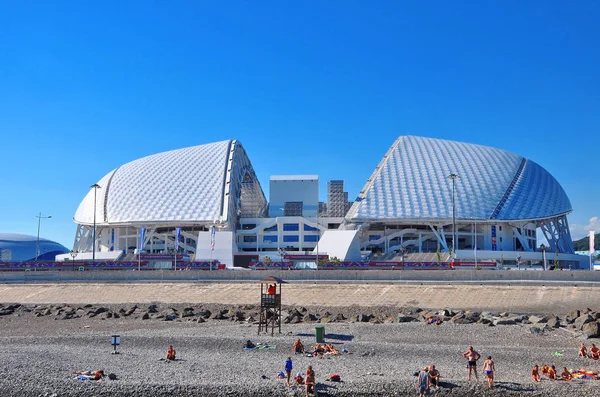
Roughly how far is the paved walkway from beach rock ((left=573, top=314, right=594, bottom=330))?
26.1 feet

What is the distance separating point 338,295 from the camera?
172 ft

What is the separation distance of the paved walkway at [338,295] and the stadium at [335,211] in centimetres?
2518

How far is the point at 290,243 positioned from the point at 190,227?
15.0 meters

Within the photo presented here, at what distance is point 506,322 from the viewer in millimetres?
39312

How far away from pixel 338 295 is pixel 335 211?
178ft

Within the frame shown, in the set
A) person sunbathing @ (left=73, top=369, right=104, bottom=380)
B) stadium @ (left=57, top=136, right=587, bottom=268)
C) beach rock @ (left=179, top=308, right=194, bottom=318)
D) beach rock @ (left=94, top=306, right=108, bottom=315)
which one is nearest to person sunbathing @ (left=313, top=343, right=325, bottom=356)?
person sunbathing @ (left=73, top=369, right=104, bottom=380)

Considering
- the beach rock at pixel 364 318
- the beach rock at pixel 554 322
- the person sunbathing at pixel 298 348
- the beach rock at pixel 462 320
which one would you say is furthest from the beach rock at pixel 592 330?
the person sunbathing at pixel 298 348

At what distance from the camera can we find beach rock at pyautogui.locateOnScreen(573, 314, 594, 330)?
3617 centimetres

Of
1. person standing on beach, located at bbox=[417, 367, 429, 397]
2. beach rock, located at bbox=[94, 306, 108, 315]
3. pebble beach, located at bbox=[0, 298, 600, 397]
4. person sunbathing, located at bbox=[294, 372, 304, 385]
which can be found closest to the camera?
person standing on beach, located at bbox=[417, 367, 429, 397]

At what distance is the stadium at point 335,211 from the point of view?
9019 cm

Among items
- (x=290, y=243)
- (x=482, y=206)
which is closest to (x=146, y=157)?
(x=290, y=243)

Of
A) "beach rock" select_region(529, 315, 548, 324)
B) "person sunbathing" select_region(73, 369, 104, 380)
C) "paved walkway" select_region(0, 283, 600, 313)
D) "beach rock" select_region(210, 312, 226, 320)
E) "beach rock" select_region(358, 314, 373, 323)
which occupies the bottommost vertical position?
"person sunbathing" select_region(73, 369, 104, 380)

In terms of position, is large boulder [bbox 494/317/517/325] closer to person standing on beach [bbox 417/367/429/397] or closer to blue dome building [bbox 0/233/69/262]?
person standing on beach [bbox 417/367/429/397]

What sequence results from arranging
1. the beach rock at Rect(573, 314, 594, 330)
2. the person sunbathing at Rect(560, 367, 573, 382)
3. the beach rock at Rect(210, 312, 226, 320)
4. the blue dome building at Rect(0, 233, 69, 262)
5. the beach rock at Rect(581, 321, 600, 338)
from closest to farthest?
the person sunbathing at Rect(560, 367, 573, 382) < the beach rock at Rect(581, 321, 600, 338) < the beach rock at Rect(573, 314, 594, 330) < the beach rock at Rect(210, 312, 226, 320) < the blue dome building at Rect(0, 233, 69, 262)
